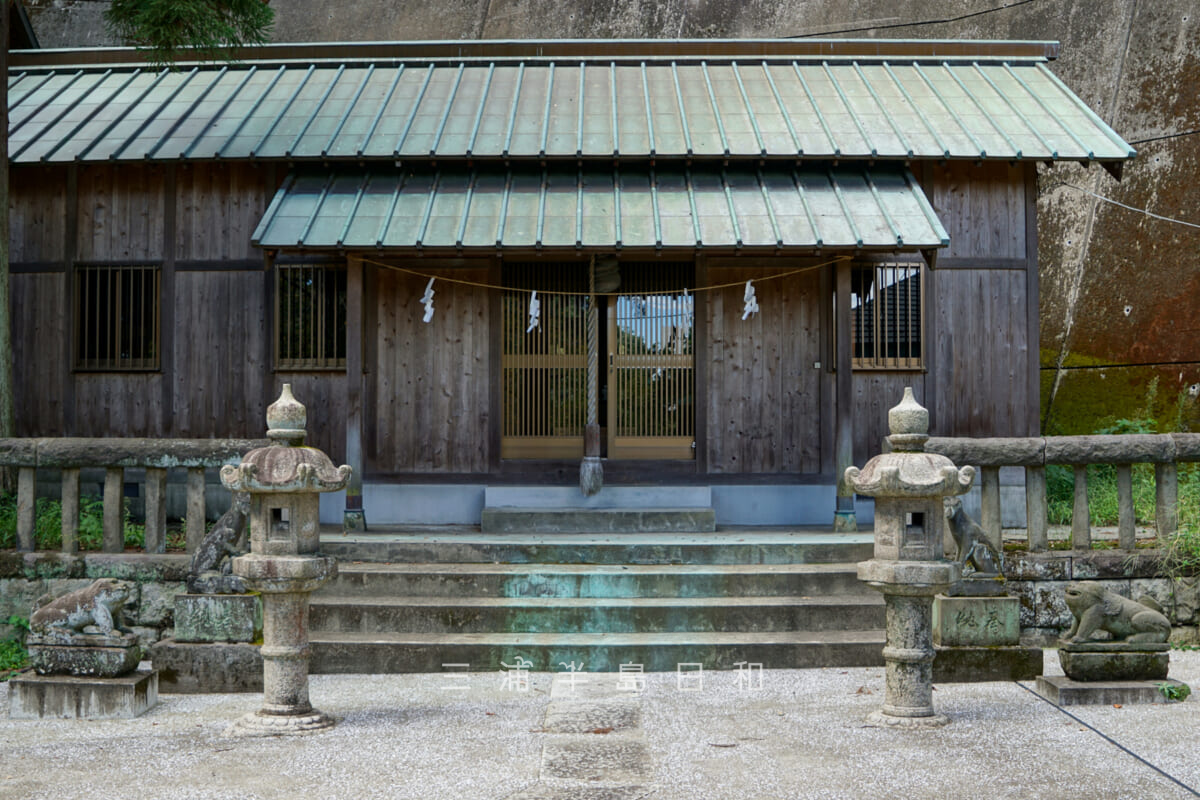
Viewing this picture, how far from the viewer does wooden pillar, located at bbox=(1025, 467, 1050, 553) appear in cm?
846

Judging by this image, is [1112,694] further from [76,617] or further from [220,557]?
[76,617]

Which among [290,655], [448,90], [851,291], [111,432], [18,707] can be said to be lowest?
[18,707]

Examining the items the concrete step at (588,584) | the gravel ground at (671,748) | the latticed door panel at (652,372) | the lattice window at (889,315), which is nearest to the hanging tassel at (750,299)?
the latticed door panel at (652,372)

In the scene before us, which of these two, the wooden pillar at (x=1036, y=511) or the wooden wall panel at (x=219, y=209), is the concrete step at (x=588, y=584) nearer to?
the wooden pillar at (x=1036, y=511)

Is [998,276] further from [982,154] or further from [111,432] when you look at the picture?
[111,432]

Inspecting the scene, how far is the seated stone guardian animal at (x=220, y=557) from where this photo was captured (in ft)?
25.3

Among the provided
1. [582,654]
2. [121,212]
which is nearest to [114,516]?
[582,654]

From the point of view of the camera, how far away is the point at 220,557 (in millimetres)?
7883

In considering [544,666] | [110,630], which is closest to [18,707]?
[110,630]

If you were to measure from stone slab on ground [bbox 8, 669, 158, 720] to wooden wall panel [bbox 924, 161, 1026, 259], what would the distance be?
9.04 meters

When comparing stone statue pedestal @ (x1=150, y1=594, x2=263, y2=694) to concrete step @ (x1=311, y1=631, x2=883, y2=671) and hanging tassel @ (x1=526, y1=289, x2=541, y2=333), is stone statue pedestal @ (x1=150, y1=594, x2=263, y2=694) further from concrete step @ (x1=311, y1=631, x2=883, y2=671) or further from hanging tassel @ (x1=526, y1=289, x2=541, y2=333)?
hanging tassel @ (x1=526, y1=289, x2=541, y2=333)

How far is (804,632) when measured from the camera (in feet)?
26.8

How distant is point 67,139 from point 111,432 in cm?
329

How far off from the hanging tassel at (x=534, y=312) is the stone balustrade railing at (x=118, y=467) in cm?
374
